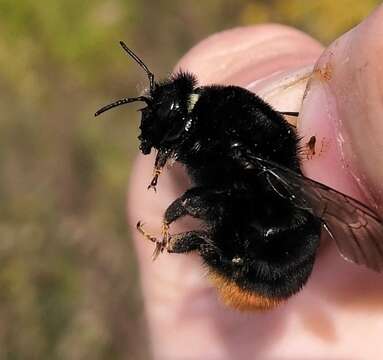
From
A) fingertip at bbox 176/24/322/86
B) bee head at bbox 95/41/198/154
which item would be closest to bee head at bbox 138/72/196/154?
bee head at bbox 95/41/198/154

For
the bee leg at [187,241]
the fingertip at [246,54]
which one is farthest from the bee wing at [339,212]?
the fingertip at [246,54]

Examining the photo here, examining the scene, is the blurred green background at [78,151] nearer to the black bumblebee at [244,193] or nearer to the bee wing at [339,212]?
the black bumblebee at [244,193]

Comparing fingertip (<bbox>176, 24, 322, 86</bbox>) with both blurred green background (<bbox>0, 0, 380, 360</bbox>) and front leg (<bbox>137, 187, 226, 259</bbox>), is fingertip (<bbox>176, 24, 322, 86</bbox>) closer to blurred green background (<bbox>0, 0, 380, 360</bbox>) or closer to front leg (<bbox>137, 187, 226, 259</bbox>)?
front leg (<bbox>137, 187, 226, 259</bbox>)

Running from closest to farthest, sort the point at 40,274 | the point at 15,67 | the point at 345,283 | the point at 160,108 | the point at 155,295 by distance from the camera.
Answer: the point at 160,108, the point at 345,283, the point at 155,295, the point at 40,274, the point at 15,67

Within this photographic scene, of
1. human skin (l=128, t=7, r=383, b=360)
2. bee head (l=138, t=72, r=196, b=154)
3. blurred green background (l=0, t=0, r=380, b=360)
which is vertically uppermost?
bee head (l=138, t=72, r=196, b=154)

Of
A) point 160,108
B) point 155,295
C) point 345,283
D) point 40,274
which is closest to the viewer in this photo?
point 160,108

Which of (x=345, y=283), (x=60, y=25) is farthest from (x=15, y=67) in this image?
(x=345, y=283)

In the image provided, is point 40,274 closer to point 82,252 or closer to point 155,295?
point 82,252
